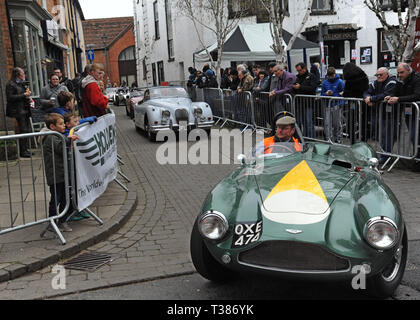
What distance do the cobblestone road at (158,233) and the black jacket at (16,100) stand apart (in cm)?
276

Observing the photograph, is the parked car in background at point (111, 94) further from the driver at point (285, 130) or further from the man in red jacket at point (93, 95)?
the driver at point (285, 130)

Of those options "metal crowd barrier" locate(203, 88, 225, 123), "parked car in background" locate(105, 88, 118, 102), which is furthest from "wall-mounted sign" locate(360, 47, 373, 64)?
"parked car in background" locate(105, 88, 118, 102)

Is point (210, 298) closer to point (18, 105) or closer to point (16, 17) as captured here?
point (18, 105)

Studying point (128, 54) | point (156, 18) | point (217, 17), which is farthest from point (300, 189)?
point (128, 54)

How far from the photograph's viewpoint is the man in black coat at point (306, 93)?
10.5 meters

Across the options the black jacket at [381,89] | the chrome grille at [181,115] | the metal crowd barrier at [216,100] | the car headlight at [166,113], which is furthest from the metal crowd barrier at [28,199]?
the metal crowd barrier at [216,100]

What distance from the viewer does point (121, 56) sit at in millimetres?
59594

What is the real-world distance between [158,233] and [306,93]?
684 cm

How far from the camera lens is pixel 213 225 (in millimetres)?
3400

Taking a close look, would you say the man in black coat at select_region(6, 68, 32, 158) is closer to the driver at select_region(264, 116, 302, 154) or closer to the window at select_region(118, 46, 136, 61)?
the driver at select_region(264, 116, 302, 154)

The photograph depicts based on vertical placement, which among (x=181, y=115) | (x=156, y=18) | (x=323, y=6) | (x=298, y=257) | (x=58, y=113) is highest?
(x=156, y=18)

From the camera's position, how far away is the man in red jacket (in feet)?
23.6

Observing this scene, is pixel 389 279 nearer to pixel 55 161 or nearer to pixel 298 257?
pixel 298 257

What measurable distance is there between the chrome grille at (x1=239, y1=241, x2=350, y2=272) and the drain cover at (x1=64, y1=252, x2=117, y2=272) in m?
1.96
